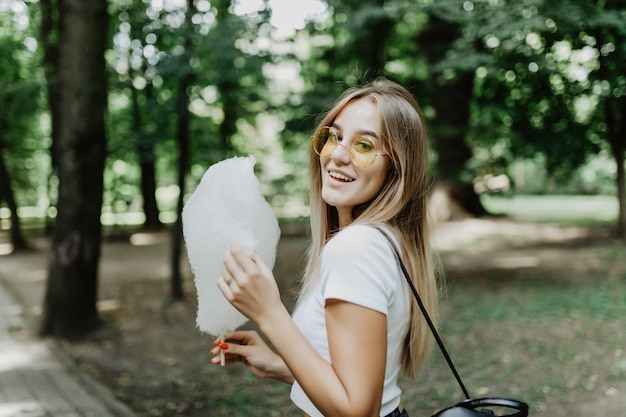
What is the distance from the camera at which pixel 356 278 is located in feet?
4.26

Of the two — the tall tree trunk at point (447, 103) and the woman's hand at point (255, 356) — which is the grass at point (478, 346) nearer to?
the tall tree trunk at point (447, 103)

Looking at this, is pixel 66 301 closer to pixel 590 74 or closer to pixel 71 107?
pixel 71 107

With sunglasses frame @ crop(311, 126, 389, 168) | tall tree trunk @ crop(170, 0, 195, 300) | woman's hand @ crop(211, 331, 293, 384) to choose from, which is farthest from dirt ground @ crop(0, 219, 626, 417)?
sunglasses frame @ crop(311, 126, 389, 168)

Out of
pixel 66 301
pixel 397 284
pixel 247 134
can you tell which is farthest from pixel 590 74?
pixel 247 134

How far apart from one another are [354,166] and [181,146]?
8.57 metres

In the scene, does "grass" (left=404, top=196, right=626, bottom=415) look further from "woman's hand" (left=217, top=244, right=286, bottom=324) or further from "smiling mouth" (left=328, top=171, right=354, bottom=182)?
"woman's hand" (left=217, top=244, right=286, bottom=324)

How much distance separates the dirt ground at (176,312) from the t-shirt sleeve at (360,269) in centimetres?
222

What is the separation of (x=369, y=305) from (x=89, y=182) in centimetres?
722

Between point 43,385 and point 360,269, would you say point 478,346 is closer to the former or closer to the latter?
point 43,385

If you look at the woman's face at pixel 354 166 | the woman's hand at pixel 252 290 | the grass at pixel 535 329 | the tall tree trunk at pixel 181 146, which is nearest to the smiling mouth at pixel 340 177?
the woman's face at pixel 354 166

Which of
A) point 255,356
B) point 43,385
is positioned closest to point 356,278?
point 255,356

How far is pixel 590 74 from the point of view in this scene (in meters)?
9.84

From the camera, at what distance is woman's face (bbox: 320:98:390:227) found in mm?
1555

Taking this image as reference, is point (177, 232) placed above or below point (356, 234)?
below
